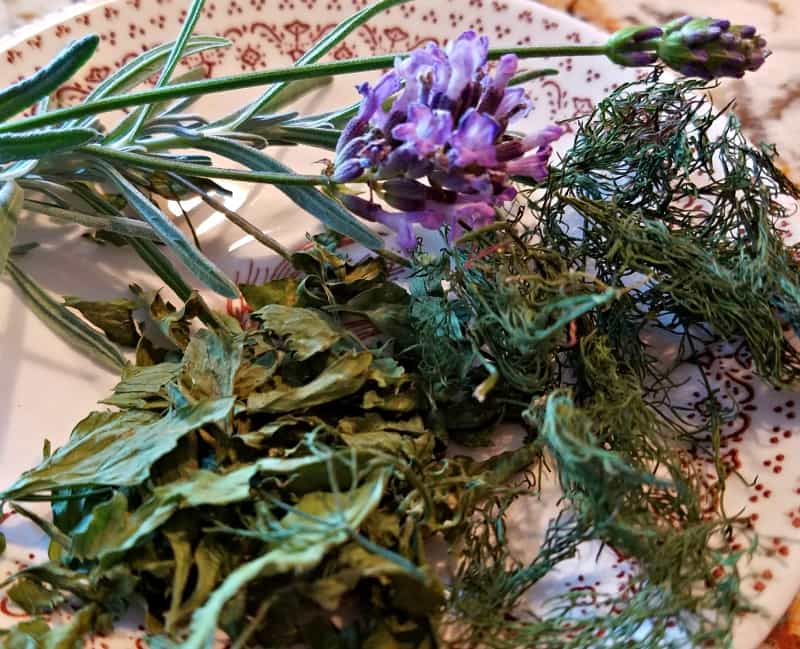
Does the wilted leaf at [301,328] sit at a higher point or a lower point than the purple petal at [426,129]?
lower

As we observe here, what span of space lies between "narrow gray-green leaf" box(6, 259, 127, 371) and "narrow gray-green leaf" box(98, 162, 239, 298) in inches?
4.5

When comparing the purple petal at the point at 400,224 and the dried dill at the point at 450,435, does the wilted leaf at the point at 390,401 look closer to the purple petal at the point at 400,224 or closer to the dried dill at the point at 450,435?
the dried dill at the point at 450,435

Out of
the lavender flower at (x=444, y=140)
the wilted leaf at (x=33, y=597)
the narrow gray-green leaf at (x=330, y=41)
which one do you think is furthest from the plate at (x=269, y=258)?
the lavender flower at (x=444, y=140)

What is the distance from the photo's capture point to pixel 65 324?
722 millimetres

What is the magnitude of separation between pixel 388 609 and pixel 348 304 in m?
0.28

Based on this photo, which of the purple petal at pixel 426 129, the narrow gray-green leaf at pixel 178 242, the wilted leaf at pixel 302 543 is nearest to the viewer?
the wilted leaf at pixel 302 543

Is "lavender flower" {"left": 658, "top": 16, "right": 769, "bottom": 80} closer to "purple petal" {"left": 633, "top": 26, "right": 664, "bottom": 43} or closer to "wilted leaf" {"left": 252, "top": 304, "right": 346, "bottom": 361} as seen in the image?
"purple petal" {"left": 633, "top": 26, "right": 664, "bottom": 43}

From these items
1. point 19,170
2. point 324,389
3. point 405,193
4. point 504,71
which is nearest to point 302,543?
point 324,389

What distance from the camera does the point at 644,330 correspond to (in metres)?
0.73

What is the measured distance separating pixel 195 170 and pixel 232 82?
9cm

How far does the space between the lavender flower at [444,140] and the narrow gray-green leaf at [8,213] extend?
28cm

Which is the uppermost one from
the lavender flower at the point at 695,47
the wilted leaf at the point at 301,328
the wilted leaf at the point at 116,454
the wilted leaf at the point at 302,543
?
the lavender flower at the point at 695,47

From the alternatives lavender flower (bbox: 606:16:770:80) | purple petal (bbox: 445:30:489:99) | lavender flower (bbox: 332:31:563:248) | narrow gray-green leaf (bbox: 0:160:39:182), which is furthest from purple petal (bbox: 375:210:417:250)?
narrow gray-green leaf (bbox: 0:160:39:182)

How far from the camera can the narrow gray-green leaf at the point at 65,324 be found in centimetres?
72
